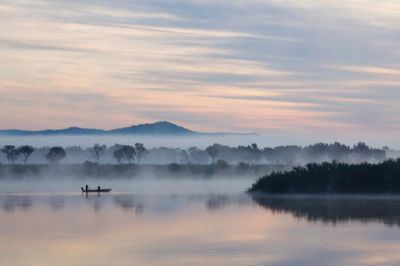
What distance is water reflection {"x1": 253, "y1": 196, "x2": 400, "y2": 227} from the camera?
106ft

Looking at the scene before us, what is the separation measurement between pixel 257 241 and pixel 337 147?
100098 mm

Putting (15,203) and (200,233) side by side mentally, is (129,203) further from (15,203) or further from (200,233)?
(200,233)

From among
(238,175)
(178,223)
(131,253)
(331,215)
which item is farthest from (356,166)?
(238,175)

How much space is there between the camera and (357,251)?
23000mm

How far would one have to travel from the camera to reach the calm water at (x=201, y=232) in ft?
71.9

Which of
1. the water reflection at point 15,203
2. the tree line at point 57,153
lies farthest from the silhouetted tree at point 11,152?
the water reflection at point 15,203

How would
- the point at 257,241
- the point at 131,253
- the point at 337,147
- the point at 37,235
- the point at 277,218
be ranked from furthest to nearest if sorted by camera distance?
the point at 337,147, the point at 277,218, the point at 37,235, the point at 257,241, the point at 131,253

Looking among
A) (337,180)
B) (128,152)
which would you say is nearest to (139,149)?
(128,152)

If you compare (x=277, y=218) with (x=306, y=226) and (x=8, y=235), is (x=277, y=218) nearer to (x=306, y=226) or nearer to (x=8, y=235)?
(x=306, y=226)

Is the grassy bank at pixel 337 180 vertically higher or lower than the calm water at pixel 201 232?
higher

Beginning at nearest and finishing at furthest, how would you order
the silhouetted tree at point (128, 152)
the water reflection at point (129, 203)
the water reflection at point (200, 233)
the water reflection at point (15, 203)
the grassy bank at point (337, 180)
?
1. the water reflection at point (200, 233)
2. the water reflection at point (129, 203)
3. the water reflection at point (15, 203)
4. the grassy bank at point (337, 180)
5. the silhouetted tree at point (128, 152)

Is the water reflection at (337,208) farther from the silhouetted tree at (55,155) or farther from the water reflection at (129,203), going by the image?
the silhouetted tree at (55,155)

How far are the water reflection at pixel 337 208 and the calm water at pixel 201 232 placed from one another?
0.04 m

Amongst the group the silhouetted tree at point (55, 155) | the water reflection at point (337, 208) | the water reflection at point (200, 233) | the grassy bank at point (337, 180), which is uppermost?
the silhouetted tree at point (55, 155)
